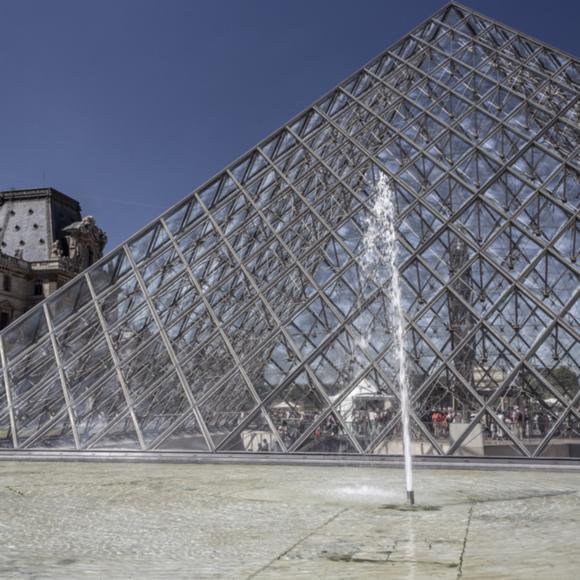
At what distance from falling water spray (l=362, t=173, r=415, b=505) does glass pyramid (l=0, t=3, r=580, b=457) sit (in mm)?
224

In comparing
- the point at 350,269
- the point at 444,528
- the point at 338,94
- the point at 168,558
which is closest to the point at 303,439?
the point at 350,269

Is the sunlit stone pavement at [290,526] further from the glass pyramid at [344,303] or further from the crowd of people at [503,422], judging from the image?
the glass pyramid at [344,303]

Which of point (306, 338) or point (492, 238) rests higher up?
point (492, 238)

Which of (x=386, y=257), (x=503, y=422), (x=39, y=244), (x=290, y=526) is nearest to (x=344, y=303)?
(x=386, y=257)

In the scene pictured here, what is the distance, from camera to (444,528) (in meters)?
7.11

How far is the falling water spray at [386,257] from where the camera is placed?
15000 millimetres

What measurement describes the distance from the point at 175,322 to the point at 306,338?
3.33m

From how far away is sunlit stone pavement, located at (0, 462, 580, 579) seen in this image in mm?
5668

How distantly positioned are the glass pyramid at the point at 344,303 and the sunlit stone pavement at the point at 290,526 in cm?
265

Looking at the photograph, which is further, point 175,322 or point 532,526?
point 175,322

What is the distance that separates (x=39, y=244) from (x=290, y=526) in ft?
224

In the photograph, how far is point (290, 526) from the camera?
7.37 meters

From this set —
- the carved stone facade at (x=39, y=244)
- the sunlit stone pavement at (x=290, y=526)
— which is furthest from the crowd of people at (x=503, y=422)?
the carved stone facade at (x=39, y=244)

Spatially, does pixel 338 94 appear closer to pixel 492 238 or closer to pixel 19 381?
pixel 492 238
